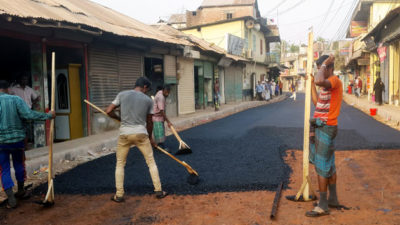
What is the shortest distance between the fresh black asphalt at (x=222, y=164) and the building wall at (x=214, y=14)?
2306 cm

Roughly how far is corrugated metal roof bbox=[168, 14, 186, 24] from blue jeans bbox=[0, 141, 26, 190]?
3578 centimetres

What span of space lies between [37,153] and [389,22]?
17.0 metres

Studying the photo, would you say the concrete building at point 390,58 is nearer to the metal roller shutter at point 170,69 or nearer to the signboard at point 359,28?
the signboard at point 359,28

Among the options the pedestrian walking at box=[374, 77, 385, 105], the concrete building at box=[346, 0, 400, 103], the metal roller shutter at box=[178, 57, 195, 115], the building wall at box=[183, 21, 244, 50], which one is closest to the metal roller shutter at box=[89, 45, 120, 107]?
the metal roller shutter at box=[178, 57, 195, 115]

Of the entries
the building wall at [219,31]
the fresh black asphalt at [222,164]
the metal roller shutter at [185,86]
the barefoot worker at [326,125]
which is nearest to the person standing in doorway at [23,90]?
the fresh black asphalt at [222,164]

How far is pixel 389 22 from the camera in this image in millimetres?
17266

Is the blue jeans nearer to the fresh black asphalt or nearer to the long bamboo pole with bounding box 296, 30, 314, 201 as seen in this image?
the fresh black asphalt

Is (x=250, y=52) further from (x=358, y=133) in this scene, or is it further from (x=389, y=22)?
(x=358, y=133)

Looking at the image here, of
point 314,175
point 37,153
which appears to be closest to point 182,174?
point 314,175

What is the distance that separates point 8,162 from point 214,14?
29818 mm

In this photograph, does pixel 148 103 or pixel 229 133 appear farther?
pixel 229 133

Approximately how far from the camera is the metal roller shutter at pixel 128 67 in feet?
37.9

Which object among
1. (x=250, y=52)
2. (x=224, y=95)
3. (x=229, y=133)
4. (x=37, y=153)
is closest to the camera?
(x=37, y=153)

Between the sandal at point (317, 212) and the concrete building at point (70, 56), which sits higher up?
the concrete building at point (70, 56)
